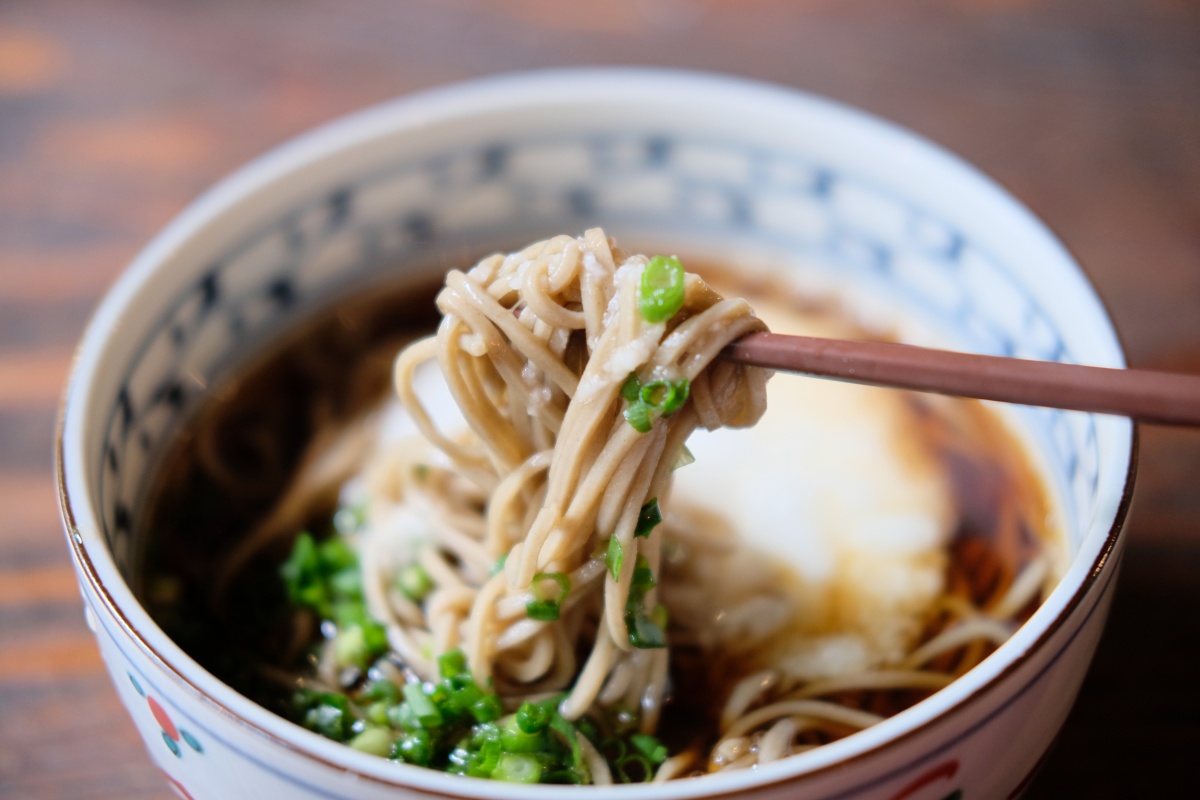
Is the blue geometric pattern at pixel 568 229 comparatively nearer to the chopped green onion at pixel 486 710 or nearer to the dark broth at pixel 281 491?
the dark broth at pixel 281 491

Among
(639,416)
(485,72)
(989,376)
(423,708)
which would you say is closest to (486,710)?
(423,708)

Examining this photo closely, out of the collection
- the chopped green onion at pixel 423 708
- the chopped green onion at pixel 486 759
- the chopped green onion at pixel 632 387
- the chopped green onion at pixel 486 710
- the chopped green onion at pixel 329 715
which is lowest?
the chopped green onion at pixel 329 715

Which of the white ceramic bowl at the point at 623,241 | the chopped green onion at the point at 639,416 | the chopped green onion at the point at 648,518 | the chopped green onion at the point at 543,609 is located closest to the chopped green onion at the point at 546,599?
the chopped green onion at the point at 543,609

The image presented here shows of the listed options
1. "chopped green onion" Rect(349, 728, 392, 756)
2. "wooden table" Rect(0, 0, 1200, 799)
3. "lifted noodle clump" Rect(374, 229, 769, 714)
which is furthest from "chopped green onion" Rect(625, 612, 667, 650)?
"wooden table" Rect(0, 0, 1200, 799)

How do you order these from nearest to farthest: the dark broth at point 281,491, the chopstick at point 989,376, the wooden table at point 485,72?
1. the chopstick at point 989,376
2. the dark broth at point 281,491
3. the wooden table at point 485,72

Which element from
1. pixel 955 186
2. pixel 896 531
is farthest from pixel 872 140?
pixel 896 531

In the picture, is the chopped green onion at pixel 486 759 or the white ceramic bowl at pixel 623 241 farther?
the chopped green onion at pixel 486 759

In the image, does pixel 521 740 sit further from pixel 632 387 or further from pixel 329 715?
pixel 632 387
